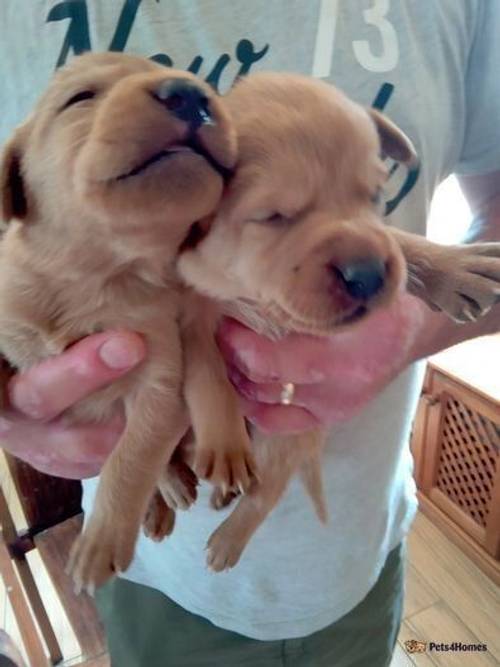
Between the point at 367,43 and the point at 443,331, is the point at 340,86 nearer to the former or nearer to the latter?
the point at 367,43

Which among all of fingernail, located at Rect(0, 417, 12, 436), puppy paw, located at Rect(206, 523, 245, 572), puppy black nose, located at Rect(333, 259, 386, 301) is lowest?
puppy paw, located at Rect(206, 523, 245, 572)

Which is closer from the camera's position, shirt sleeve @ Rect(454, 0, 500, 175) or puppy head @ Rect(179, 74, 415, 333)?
puppy head @ Rect(179, 74, 415, 333)

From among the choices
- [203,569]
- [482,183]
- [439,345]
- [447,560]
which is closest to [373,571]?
[203,569]

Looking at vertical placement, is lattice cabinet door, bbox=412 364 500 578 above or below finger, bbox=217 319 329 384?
below

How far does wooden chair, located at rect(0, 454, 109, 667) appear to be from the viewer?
2.01 meters

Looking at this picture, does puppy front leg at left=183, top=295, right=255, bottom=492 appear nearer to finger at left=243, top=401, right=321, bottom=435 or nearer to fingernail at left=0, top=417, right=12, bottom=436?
finger at left=243, top=401, right=321, bottom=435

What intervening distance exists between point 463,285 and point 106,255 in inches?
16.9

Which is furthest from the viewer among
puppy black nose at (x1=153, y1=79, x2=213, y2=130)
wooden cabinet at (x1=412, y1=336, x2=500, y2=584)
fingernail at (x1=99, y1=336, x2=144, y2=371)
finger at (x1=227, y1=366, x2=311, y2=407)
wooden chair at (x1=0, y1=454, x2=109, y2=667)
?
wooden cabinet at (x1=412, y1=336, x2=500, y2=584)

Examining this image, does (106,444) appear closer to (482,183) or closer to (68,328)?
(68,328)

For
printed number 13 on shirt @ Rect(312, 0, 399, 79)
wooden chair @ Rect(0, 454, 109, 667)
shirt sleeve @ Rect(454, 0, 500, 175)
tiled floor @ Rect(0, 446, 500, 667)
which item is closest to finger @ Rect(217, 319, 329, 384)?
printed number 13 on shirt @ Rect(312, 0, 399, 79)

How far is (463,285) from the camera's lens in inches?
32.8

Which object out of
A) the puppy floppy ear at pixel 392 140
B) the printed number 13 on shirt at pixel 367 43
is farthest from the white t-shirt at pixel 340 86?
the puppy floppy ear at pixel 392 140
